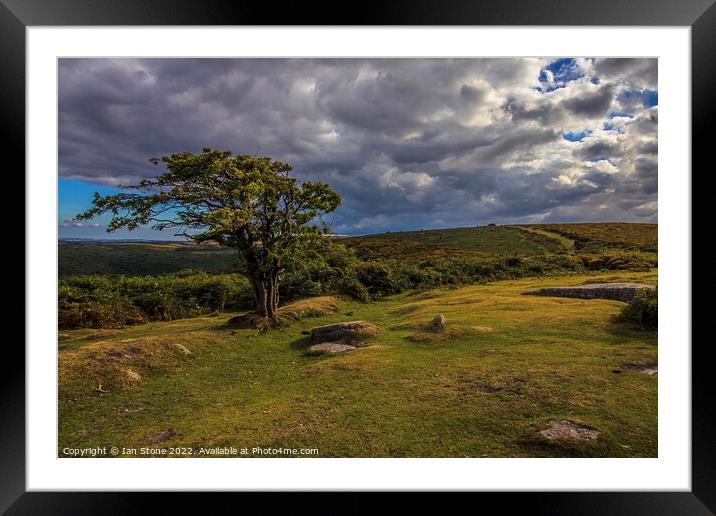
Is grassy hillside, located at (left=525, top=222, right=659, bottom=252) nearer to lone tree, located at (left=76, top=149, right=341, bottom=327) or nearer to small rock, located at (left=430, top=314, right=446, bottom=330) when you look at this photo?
small rock, located at (left=430, top=314, right=446, bottom=330)

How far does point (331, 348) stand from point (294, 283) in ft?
22.7

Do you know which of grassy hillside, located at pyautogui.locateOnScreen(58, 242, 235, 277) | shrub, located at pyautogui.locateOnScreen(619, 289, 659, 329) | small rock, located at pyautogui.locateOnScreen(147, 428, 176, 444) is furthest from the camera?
grassy hillside, located at pyautogui.locateOnScreen(58, 242, 235, 277)

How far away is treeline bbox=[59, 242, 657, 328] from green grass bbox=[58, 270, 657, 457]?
1932 millimetres

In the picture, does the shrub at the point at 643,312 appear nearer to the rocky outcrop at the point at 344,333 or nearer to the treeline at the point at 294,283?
the rocky outcrop at the point at 344,333

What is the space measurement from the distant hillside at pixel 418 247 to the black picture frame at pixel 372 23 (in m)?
7.36

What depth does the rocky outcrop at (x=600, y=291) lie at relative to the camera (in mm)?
10977

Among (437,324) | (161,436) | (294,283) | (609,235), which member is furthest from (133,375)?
(609,235)

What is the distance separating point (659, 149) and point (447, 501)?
5.86m

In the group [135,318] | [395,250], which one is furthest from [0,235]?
[395,250]

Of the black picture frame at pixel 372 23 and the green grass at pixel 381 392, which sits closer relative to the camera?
the black picture frame at pixel 372 23

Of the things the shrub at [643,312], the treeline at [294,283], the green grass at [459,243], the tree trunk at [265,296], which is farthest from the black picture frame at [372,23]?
the green grass at [459,243]

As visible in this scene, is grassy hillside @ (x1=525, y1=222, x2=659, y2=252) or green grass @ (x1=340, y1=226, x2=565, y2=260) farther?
green grass @ (x1=340, y1=226, x2=565, y2=260)

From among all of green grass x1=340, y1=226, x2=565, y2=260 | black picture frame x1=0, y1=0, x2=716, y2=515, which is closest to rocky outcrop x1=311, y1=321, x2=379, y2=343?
black picture frame x1=0, y1=0, x2=716, y2=515

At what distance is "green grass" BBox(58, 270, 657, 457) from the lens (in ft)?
15.0
